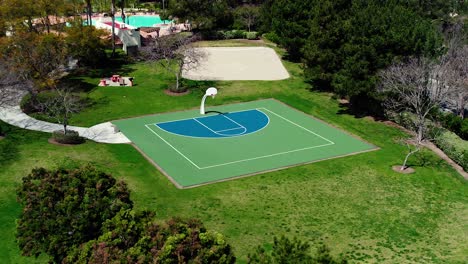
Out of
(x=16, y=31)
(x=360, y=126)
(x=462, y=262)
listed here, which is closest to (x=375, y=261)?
(x=462, y=262)

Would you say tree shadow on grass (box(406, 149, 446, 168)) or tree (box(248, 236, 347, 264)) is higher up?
tree (box(248, 236, 347, 264))

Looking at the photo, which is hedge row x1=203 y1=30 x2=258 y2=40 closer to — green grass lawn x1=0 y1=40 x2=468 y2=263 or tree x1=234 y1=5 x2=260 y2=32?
tree x1=234 y1=5 x2=260 y2=32

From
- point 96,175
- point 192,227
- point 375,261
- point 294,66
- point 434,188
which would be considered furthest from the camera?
point 294,66

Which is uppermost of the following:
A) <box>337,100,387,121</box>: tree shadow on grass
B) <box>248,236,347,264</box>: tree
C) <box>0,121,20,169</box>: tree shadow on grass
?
<box>248,236,347,264</box>: tree

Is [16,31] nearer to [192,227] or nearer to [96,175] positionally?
[96,175]

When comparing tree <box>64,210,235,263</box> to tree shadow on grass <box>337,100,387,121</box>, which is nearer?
tree <box>64,210,235,263</box>

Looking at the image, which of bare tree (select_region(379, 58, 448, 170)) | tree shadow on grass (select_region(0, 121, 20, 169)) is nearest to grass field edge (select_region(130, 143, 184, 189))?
tree shadow on grass (select_region(0, 121, 20, 169))

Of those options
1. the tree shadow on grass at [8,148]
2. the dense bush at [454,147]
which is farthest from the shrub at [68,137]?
the dense bush at [454,147]

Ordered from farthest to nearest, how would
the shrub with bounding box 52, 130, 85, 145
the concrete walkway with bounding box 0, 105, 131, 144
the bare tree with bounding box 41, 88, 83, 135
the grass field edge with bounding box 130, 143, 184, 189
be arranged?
1. the bare tree with bounding box 41, 88, 83, 135
2. the concrete walkway with bounding box 0, 105, 131, 144
3. the shrub with bounding box 52, 130, 85, 145
4. the grass field edge with bounding box 130, 143, 184, 189
